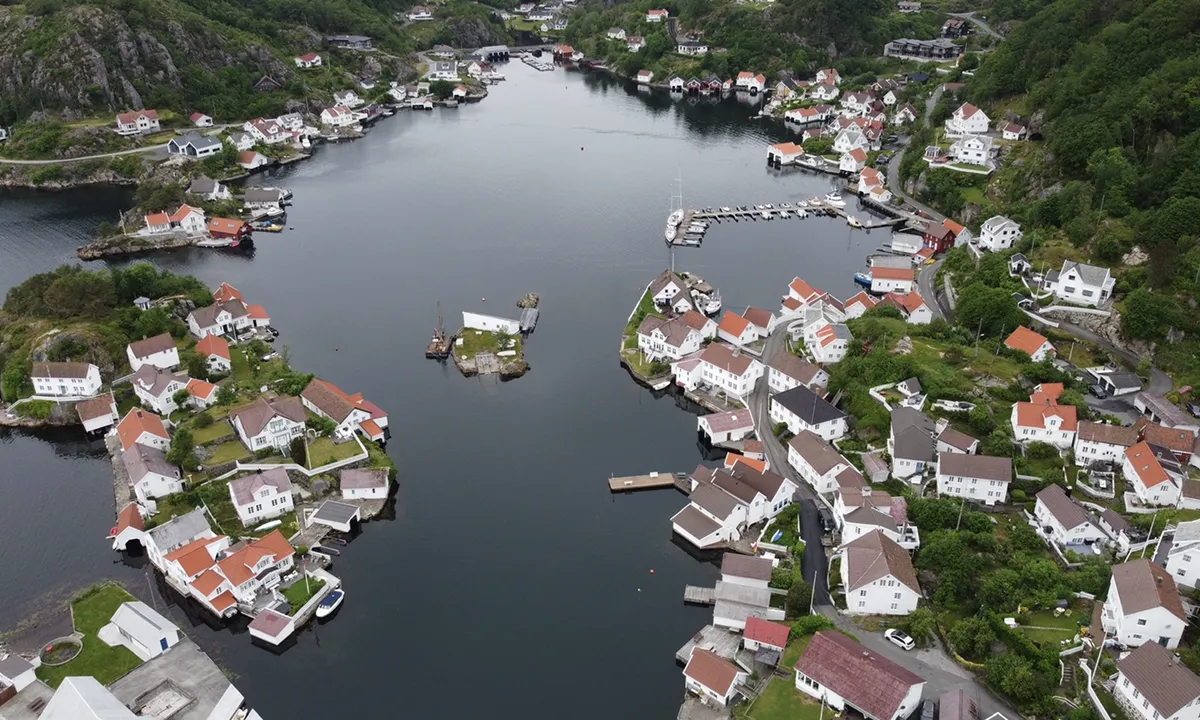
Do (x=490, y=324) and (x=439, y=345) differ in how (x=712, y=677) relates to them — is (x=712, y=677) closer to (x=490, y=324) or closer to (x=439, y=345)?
(x=439, y=345)

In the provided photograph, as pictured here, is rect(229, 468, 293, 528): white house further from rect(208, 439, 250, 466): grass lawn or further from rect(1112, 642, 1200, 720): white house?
rect(1112, 642, 1200, 720): white house

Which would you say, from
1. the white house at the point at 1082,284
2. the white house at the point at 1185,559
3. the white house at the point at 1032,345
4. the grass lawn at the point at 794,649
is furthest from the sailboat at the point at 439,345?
the white house at the point at 1185,559

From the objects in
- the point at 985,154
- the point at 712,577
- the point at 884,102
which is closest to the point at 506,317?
the point at 712,577

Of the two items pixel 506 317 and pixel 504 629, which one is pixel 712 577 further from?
pixel 506 317

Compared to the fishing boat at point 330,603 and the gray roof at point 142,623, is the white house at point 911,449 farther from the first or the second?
the gray roof at point 142,623

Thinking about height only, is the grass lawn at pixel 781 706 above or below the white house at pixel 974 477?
below

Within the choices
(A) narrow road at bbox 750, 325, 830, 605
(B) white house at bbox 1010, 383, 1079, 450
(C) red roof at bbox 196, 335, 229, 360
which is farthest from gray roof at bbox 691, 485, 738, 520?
(C) red roof at bbox 196, 335, 229, 360
